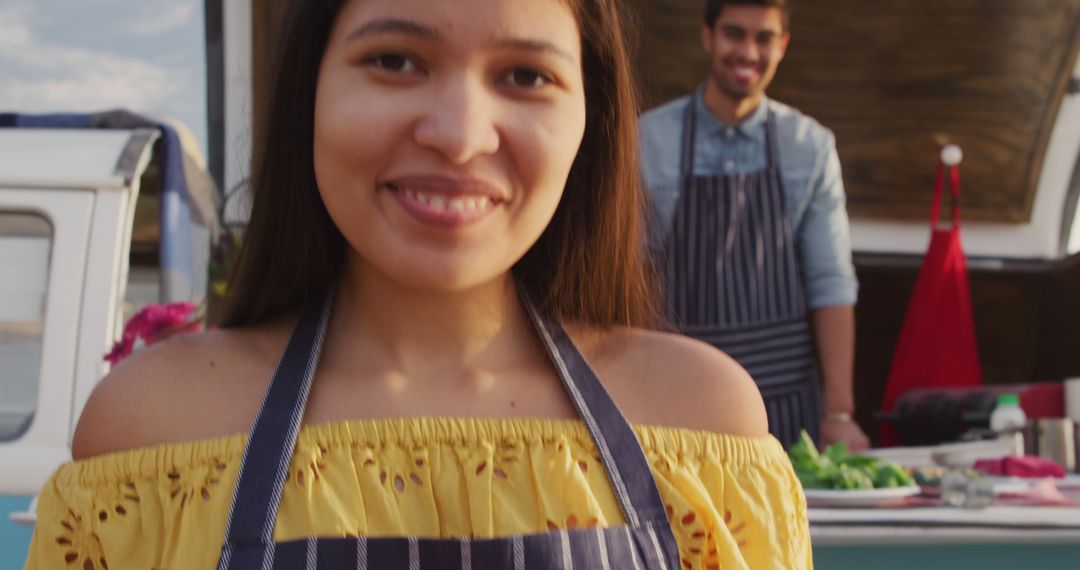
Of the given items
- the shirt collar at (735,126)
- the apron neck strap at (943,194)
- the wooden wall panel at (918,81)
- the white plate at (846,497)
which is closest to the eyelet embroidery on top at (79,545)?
the white plate at (846,497)

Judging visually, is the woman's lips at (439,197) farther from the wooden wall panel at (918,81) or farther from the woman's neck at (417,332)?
the wooden wall panel at (918,81)

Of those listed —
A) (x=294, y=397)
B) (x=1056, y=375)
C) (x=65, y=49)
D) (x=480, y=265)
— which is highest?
(x=65, y=49)

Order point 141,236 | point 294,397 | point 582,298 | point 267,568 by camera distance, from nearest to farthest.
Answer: point 267,568
point 294,397
point 582,298
point 141,236

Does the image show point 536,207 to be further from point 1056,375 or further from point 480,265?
point 1056,375

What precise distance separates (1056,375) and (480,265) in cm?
355

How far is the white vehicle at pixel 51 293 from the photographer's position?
7.66 feet

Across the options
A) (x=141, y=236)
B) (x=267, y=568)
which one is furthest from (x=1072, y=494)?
(x=141, y=236)

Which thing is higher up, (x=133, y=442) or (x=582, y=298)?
(x=582, y=298)

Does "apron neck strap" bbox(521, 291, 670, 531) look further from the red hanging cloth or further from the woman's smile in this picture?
the red hanging cloth

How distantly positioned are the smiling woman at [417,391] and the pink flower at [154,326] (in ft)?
2.82

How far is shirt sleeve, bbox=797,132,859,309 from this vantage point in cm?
294

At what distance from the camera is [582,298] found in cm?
124

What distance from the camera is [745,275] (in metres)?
2.94

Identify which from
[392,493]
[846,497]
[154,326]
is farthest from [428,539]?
[154,326]
